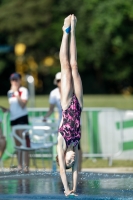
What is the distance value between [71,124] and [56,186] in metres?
1.44

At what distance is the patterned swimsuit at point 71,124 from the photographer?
780 centimetres

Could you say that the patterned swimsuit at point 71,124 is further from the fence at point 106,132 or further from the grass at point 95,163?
the fence at point 106,132

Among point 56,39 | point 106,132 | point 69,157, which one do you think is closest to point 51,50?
point 56,39

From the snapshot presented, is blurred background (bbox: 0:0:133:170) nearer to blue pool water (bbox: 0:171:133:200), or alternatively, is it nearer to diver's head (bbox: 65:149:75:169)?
blue pool water (bbox: 0:171:133:200)

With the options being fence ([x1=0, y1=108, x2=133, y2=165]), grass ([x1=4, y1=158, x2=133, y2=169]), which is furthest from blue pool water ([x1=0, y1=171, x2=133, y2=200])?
fence ([x1=0, y1=108, x2=133, y2=165])

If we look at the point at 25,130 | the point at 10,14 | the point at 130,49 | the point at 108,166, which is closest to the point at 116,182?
the point at 25,130

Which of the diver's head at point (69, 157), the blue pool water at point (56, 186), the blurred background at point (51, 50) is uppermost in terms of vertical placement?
the blurred background at point (51, 50)

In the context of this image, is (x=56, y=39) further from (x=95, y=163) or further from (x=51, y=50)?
(x=95, y=163)

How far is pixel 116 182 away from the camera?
31.3ft

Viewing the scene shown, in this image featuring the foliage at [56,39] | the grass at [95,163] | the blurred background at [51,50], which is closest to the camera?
the grass at [95,163]

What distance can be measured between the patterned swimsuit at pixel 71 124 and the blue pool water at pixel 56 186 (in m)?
0.65

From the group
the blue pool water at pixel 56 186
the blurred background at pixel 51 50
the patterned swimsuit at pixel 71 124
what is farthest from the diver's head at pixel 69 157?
the blurred background at pixel 51 50

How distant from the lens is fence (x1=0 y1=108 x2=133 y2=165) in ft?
49.0

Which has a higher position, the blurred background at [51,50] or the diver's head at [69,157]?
the blurred background at [51,50]
